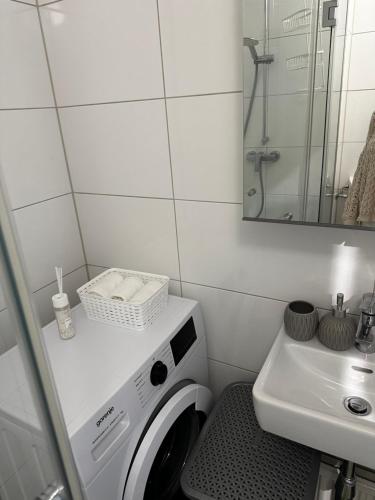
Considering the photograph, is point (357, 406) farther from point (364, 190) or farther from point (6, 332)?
point (6, 332)

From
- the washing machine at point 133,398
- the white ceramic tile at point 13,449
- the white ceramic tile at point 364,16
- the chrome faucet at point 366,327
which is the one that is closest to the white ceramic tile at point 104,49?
the white ceramic tile at point 364,16

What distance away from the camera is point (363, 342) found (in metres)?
1.01

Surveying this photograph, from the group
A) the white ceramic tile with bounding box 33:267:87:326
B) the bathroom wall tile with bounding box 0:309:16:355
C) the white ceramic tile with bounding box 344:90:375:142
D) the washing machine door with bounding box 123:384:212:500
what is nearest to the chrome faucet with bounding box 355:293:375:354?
the white ceramic tile with bounding box 344:90:375:142

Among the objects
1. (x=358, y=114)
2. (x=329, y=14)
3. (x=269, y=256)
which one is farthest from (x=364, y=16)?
(x=269, y=256)

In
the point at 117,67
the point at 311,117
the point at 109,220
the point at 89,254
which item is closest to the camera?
the point at 311,117

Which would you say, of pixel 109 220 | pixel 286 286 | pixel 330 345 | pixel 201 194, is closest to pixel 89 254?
pixel 109 220

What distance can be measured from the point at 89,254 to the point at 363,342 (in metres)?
1.04

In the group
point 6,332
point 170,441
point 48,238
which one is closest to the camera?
point 6,332

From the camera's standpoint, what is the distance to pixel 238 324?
127 centimetres

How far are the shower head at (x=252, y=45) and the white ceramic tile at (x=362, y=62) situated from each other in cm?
23

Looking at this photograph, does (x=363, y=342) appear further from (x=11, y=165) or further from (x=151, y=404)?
(x=11, y=165)

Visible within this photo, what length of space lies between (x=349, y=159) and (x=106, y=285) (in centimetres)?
84

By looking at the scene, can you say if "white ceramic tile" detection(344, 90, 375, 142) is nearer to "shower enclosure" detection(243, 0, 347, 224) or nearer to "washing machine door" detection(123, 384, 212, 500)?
"shower enclosure" detection(243, 0, 347, 224)

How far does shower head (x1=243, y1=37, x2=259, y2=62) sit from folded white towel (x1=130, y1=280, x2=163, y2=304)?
727 mm
